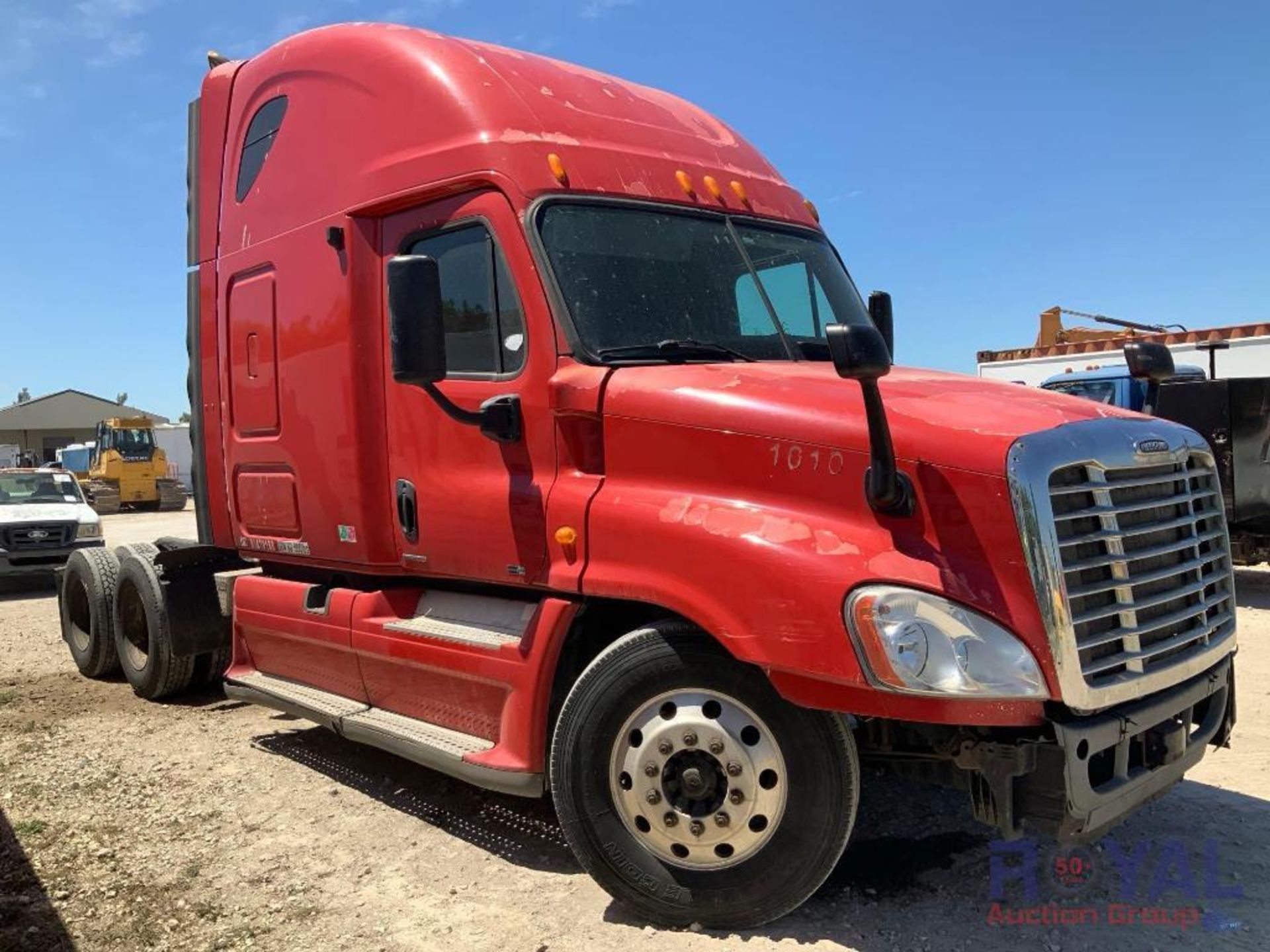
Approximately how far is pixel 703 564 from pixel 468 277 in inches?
70.3

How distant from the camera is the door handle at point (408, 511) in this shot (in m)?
4.48

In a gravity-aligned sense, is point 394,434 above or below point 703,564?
above

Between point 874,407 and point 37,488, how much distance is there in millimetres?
15173

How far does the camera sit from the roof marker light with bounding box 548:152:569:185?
4055 millimetres

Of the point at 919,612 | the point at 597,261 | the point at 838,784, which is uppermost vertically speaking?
the point at 597,261

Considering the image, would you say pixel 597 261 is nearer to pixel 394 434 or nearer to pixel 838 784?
pixel 394 434

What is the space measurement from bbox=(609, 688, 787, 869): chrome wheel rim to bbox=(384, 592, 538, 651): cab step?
0.76 m

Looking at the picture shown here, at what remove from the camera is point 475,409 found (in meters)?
4.12

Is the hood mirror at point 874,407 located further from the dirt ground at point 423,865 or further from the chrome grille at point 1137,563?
the dirt ground at point 423,865

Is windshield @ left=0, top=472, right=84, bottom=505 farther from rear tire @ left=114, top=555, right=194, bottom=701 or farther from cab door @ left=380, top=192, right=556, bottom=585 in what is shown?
cab door @ left=380, top=192, right=556, bottom=585

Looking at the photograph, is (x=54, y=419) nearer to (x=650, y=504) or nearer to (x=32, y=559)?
(x=32, y=559)

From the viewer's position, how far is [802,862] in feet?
10.5

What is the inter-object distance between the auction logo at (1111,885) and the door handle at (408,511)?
9.25 feet

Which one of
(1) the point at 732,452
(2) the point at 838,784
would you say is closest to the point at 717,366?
(1) the point at 732,452
